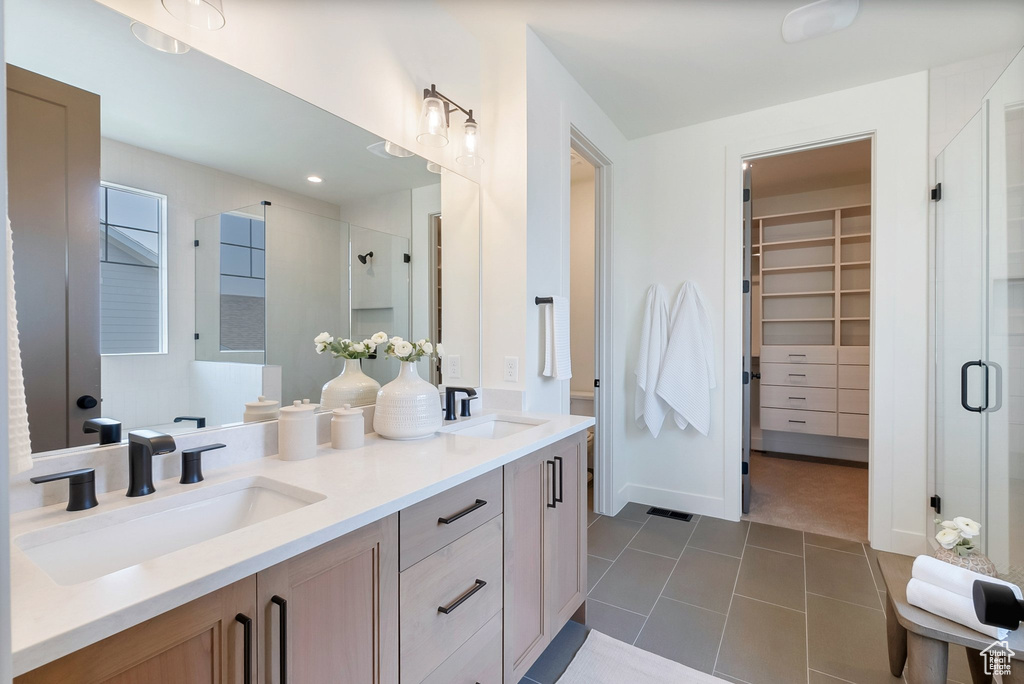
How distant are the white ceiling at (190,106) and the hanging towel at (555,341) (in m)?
0.97

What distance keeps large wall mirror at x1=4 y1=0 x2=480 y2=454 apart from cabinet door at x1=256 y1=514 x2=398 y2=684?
0.60m

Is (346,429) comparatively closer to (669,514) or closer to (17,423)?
(17,423)

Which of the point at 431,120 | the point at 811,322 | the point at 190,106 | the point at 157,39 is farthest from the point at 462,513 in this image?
the point at 811,322

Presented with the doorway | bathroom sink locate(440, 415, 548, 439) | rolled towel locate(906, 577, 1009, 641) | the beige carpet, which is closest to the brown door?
bathroom sink locate(440, 415, 548, 439)

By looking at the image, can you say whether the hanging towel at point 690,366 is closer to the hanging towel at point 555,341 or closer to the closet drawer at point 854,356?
the hanging towel at point 555,341

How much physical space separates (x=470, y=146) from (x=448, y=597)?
177 cm

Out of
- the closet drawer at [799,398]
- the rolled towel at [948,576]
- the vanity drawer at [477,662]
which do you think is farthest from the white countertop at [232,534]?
the closet drawer at [799,398]

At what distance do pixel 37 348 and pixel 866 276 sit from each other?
17.8 feet

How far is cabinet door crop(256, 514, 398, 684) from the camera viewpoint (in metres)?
0.78

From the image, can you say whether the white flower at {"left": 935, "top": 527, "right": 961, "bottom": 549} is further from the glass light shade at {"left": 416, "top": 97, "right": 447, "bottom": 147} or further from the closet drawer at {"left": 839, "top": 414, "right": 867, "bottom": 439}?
the closet drawer at {"left": 839, "top": 414, "right": 867, "bottom": 439}

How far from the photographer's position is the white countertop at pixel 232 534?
0.57 meters

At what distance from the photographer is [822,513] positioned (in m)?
3.11

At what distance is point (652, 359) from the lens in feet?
9.99

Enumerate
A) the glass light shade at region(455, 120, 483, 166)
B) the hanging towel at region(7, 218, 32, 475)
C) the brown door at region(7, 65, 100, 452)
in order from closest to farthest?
the hanging towel at region(7, 218, 32, 475), the brown door at region(7, 65, 100, 452), the glass light shade at region(455, 120, 483, 166)
